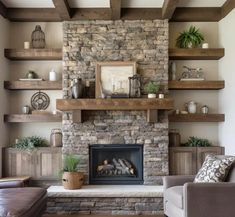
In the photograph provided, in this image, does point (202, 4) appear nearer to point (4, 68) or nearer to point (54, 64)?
point (54, 64)

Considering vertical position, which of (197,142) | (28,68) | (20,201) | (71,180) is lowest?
(71,180)

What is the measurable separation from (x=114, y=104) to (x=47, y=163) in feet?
4.79

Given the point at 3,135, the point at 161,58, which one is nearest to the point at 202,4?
the point at 161,58

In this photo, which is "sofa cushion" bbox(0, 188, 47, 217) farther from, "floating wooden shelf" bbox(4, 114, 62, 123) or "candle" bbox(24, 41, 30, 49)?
"candle" bbox(24, 41, 30, 49)

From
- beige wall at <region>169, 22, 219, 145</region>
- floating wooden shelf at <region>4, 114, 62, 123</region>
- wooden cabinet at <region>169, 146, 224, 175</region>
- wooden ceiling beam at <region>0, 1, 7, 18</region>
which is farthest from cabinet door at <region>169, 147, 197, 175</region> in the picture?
wooden ceiling beam at <region>0, 1, 7, 18</region>

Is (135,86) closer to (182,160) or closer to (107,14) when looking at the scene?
(107,14)

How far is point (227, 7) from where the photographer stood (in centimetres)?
545

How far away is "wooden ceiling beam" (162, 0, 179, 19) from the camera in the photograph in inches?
195

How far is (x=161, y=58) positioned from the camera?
566 cm

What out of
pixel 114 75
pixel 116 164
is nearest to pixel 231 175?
pixel 116 164

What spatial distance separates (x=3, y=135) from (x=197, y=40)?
352 cm

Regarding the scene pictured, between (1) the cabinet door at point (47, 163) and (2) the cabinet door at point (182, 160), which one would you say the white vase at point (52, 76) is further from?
(2) the cabinet door at point (182, 160)

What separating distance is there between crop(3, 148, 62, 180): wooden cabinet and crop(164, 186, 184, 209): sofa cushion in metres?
2.04

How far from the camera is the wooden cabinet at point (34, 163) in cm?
562
